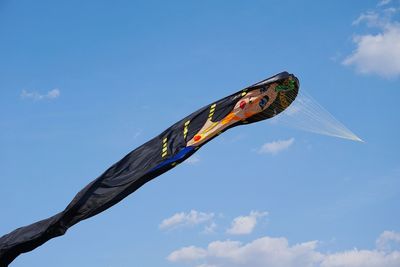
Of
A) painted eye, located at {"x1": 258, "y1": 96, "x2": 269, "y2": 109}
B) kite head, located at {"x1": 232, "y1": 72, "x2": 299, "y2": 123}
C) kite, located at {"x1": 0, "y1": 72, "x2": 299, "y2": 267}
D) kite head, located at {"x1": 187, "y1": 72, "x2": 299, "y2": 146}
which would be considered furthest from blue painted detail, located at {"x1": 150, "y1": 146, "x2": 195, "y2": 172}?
painted eye, located at {"x1": 258, "y1": 96, "x2": 269, "y2": 109}

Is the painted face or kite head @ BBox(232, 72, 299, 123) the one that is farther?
the painted face

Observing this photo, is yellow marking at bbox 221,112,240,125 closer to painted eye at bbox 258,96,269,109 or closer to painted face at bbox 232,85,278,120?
painted face at bbox 232,85,278,120

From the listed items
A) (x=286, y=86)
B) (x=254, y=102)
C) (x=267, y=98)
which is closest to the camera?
(x=286, y=86)

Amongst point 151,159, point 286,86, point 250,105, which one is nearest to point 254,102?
point 250,105

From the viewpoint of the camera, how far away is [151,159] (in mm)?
16906

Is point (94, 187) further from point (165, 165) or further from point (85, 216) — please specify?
point (165, 165)

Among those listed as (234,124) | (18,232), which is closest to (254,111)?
(234,124)

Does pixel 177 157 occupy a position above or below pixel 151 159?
below

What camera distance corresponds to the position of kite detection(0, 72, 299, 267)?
52.7 ft

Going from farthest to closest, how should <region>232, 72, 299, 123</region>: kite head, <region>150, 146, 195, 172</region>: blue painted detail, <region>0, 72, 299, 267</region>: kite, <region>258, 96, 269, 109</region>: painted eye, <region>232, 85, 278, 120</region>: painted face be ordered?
<region>150, 146, 195, 172</region>: blue painted detail
<region>0, 72, 299, 267</region>: kite
<region>258, 96, 269, 109</region>: painted eye
<region>232, 85, 278, 120</region>: painted face
<region>232, 72, 299, 123</region>: kite head

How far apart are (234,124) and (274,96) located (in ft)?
4.69

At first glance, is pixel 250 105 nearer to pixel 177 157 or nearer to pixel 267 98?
pixel 267 98

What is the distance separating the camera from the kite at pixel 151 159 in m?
16.1

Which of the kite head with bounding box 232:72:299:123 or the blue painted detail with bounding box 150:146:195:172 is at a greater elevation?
the kite head with bounding box 232:72:299:123
